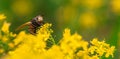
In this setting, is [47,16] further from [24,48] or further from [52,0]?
[24,48]

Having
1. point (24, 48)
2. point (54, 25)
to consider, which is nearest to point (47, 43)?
point (24, 48)

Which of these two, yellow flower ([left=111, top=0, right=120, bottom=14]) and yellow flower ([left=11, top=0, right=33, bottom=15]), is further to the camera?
yellow flower ([left=111, top=0, right=120, bottom=14])

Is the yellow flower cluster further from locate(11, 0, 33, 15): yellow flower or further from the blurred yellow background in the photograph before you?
locate(11, 0, 33, 15): yellow flower

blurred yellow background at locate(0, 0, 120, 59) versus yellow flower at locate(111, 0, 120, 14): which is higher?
yellow flower at locate(111, 0, 120, 14)

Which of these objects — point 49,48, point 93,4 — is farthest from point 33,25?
point 93,4

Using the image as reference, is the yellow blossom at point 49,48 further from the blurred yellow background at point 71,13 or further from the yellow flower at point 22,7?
the yellow flower at point 22,7

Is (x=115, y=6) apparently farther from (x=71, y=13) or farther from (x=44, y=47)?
(x=44, y=47)

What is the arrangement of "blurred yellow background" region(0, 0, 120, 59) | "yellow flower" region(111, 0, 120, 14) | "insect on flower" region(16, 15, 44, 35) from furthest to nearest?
"yellow flower" region(111, 0, 120, 14)
"blurred yellow background" region(0, 0, 120, 59)
"insect on flower" region(16, 15, 44, 35)

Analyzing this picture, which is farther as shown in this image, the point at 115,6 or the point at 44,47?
the point at 115,6

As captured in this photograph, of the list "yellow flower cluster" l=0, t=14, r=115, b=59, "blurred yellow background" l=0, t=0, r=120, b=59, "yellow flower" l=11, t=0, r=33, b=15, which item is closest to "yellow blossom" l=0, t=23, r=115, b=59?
"yellow flower cluster" l=0, t=14, r=115, b=59

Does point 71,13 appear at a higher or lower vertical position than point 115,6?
lower
